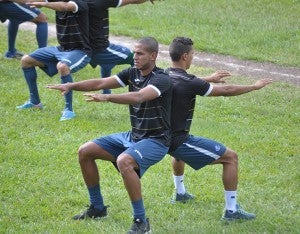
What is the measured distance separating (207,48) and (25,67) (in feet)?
15.0

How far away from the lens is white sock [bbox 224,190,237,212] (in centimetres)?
837

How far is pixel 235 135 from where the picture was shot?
11195 mm

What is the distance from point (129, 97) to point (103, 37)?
14.8ft

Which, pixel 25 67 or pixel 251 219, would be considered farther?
pixel 25 67

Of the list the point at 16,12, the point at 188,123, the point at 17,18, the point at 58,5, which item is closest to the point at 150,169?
the point at 188,123

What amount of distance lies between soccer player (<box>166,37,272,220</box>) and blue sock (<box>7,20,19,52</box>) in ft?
21.4

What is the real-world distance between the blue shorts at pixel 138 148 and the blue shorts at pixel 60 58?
11.8ft

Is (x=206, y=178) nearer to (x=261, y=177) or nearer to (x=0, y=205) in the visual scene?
(x=261, y=177)

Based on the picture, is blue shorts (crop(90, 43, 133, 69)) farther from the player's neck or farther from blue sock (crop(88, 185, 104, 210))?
→ blue sock (crop(88, 185, 104, 210))

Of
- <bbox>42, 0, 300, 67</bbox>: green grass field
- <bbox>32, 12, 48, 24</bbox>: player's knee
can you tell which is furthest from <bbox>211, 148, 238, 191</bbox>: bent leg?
<bbox>42, 0, 300, 67</bbox>: green grass field

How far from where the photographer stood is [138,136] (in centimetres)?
812

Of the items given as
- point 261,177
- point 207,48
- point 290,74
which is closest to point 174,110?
point 261,177

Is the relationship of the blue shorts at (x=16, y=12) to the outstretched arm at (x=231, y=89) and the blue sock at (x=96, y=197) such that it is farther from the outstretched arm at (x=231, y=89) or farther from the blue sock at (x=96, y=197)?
the outstretched arm at (x=231, y=89)

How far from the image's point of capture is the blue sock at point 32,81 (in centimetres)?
1198
